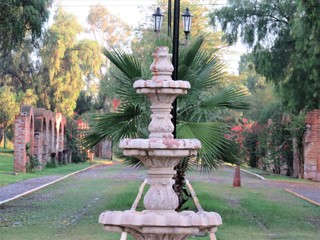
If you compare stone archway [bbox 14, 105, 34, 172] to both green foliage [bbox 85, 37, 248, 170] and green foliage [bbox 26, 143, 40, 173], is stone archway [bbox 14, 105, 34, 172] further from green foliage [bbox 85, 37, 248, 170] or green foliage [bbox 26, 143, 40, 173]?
green foliage [bbox 85, 37, 248, 170]

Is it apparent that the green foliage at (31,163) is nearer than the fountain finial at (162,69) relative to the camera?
No

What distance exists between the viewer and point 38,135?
→ 3969cm

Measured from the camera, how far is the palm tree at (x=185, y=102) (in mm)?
16234

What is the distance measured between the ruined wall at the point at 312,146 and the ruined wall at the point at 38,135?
1301cm

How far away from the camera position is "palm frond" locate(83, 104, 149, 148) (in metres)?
16.2

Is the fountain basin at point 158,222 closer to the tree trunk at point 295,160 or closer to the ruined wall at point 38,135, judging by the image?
the ruined wall at point 38,135

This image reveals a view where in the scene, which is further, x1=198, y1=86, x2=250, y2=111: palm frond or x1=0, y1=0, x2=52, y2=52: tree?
x1=0, y1=0, x2=52, y2=52: tree

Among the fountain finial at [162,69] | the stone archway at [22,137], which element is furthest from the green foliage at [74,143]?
the fountain finial at [162,69]

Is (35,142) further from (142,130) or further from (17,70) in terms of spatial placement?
(142,130)

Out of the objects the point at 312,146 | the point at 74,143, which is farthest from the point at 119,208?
the point at 74,143

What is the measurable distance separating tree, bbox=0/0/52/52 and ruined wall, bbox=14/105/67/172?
15384 mm

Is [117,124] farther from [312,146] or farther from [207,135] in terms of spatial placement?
[312,146]

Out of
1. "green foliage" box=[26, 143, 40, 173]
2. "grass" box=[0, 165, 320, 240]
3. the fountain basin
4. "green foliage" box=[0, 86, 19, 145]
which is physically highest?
"green foliage" box=[0, 86, 19, 145]

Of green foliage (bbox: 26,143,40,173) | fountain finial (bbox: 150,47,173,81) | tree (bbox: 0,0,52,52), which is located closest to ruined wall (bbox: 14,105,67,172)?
green foliage (bbox: 26,143,40,173)
